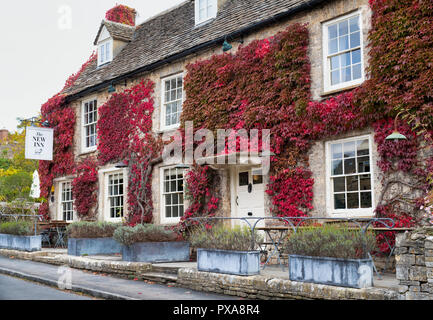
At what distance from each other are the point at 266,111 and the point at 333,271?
570cm

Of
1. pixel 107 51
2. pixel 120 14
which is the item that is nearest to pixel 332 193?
pixel 107 51

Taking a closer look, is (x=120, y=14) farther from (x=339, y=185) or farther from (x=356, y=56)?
(x=339, y=185)

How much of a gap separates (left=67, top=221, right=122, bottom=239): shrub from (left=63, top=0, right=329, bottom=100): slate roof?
558cm

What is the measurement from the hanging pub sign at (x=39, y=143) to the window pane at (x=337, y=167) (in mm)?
12149

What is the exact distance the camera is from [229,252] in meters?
9.41

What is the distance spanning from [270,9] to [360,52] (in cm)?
332

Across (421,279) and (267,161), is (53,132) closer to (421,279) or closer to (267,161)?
(267,161)

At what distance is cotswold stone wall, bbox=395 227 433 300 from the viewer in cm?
684

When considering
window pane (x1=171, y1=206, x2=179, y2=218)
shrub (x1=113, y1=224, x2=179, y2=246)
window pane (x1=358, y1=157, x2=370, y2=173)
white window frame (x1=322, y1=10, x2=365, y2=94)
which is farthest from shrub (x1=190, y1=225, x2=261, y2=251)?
window pane (x1=171, y1=206, x2=179, y2=218)

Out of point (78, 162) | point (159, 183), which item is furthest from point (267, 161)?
point (78, 162)

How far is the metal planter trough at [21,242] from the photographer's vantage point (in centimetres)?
1589

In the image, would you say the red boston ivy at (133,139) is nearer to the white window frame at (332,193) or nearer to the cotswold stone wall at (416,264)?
the white window frame at (332,193)

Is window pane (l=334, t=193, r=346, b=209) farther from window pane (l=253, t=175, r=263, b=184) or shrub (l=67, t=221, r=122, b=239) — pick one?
shrub (l=67, t=221, r=122, b=239)

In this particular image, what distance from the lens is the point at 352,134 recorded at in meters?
11.0
